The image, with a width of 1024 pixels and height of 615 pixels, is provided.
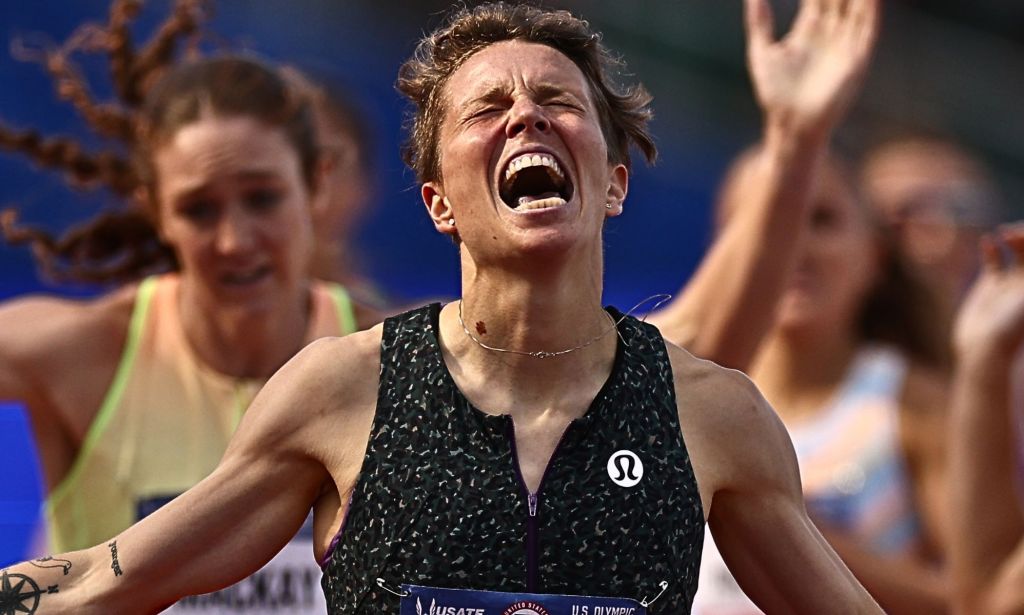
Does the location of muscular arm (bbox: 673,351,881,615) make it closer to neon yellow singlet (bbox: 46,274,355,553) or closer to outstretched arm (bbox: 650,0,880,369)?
outstretched arm (bbox: 650,0,880,369)

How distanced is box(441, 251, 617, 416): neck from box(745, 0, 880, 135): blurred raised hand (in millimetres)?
1470

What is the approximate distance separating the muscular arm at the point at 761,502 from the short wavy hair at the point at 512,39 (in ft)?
1.48

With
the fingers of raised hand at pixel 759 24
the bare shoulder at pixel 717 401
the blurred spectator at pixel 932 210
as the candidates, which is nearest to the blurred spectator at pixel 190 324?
the fingers of raised hand at pixel 759 24

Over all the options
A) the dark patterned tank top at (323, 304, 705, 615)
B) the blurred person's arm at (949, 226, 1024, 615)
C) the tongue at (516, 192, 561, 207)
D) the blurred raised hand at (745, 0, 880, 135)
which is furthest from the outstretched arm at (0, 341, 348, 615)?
the blurred person's arm at (949, 226, 1024, 615)

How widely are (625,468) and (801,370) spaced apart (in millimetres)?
3781

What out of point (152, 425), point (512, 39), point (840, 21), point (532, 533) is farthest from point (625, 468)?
point (152, 425)

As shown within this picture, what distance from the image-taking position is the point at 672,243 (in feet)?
31.4

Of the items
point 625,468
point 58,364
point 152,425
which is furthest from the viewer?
point 152,425

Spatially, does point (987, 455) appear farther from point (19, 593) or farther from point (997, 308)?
point (19, 593)

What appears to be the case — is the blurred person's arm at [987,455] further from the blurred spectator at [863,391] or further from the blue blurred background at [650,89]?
the blue blurred background at [650,89]

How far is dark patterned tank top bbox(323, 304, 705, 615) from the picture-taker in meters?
2.52

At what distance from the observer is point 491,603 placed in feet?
8.17

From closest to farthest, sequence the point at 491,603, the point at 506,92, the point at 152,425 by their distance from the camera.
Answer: the point at 491,603 → the point at 506,92 → the point at 152,425

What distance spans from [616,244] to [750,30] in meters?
4.65
